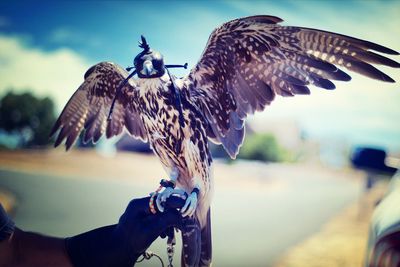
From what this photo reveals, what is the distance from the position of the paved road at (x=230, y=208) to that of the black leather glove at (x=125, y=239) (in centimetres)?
71

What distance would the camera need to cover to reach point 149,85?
4.32ft

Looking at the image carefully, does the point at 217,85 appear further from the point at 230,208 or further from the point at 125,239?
the point at 230,208

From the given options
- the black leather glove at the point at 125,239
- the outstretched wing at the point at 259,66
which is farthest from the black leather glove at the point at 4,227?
the outstretched wing at the point at 259,66

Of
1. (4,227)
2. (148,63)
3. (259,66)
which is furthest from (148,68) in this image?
(4,227)

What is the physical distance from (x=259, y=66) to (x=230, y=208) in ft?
6.21

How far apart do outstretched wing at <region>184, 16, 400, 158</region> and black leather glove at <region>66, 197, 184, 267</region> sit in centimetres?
38

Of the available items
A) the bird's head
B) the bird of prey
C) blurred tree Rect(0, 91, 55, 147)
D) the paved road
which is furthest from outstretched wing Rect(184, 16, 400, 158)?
blurred tree Rect(0, 91, 55, 147)

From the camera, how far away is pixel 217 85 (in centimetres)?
136

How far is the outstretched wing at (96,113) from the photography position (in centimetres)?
150

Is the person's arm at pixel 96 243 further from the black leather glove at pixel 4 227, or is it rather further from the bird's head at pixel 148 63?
the bird's head at pixel 148 63

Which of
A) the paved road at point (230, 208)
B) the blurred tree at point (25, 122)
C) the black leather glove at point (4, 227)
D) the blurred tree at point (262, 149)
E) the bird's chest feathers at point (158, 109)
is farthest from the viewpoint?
the blurred tree at point (25, 122)

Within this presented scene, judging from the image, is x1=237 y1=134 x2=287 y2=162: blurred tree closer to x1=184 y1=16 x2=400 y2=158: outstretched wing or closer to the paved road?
the paved road

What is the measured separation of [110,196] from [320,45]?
2.22 metres

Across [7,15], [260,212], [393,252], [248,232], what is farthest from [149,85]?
[260,212]
